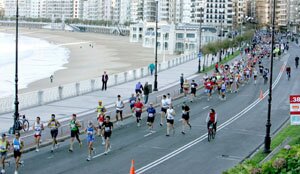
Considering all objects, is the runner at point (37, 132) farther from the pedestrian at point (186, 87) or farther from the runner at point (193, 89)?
the pedestrian at point (186, 87)

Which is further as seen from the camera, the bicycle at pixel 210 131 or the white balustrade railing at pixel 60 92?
the white balustrade railing at pixel 60 92

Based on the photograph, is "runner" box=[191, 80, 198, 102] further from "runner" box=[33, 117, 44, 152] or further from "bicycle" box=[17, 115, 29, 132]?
"runner" box=[33, 117, 44, 152]

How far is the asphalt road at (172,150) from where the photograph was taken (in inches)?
750

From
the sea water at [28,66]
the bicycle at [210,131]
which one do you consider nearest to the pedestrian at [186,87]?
the bicycle at [210,131]

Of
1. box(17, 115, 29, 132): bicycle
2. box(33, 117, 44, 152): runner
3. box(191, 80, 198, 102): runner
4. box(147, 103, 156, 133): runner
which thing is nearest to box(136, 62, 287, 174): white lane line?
box(147, 103, 156, 133): runner

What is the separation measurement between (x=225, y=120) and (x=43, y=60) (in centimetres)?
6252

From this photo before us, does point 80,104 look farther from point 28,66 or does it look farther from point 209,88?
point 28,66

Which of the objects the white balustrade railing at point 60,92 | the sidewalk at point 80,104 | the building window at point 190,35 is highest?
the building window at point 190,35

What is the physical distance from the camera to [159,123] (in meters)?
27.5

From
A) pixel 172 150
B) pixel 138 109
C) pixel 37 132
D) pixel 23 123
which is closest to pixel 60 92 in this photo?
pixel 138 109

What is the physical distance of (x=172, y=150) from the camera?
21.8m

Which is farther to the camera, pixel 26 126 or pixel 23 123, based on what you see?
pixel 26 126

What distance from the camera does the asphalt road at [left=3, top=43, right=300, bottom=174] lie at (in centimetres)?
1905

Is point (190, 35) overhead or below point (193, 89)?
overhead
